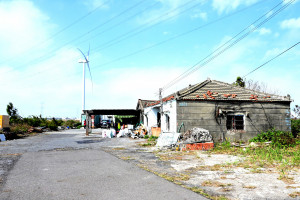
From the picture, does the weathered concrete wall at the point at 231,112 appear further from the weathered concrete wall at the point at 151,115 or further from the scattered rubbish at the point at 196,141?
the weathered concrete wall at the point at 151,115

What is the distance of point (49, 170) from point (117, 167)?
226 cm

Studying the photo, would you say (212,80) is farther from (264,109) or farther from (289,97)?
(289,97)

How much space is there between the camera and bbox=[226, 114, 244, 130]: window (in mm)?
15797

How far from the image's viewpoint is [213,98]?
1556cm

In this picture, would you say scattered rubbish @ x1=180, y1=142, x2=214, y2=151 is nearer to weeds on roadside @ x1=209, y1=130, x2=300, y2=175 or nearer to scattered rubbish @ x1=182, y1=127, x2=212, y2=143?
scattered rubbish @ x1=182, y1=127, x2=212, y2=143

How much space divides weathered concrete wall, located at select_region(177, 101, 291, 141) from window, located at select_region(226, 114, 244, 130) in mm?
259

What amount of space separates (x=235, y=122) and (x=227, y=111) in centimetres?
101

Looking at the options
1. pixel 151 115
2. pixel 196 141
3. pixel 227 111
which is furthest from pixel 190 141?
pixel 151 115

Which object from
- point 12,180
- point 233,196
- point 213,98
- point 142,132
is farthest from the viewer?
point 142,132

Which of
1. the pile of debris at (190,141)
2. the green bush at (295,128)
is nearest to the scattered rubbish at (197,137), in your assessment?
the pile of debris at (190,141)

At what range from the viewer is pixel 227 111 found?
51.3 ft

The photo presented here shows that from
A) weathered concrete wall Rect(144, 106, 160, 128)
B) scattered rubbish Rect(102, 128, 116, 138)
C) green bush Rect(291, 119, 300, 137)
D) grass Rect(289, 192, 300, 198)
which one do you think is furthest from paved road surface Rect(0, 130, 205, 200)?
scattered rubbish Rect(102, 128, 116, 138)

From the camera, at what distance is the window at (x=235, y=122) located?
622 inches

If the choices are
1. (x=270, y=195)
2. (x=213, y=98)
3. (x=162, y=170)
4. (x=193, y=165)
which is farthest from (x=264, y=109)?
(x=270, y=195)
